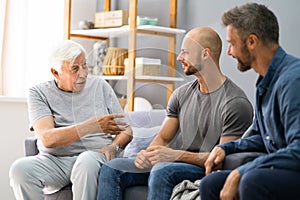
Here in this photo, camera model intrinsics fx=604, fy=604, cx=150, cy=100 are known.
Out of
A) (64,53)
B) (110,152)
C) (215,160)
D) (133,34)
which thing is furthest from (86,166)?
(133,34)

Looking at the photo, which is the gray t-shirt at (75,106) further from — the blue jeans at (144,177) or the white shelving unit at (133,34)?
the blue jeans at (144,177)

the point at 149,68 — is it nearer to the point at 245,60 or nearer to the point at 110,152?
the point at 110,152

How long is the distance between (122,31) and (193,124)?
5.59 feet

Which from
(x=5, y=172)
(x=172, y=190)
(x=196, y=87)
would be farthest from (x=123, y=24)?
(x=172, y=190)

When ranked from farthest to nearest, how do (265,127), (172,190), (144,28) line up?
(144,28)
(172,190)
(265,127)

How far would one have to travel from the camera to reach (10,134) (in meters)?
4.25

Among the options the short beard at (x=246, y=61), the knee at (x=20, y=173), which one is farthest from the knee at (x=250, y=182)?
the knee at (x=20, y=173)

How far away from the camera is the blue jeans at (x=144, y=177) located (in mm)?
2633

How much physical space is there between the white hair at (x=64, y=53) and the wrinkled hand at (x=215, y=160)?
103cm

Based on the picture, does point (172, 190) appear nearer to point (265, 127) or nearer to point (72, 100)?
point (265, 127)

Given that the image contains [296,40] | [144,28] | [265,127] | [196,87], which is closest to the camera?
[265,127]

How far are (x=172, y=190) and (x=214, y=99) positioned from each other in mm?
446

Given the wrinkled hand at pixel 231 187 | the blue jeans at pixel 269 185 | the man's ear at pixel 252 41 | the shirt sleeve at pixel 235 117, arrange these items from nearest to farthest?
the blue jeans at pixel 269 185, the wrinkled hand at pixel 231 187, the man's ear at pixel 252 41, the shirt sleeve at pixel 235 117

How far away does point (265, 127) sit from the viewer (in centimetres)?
238
